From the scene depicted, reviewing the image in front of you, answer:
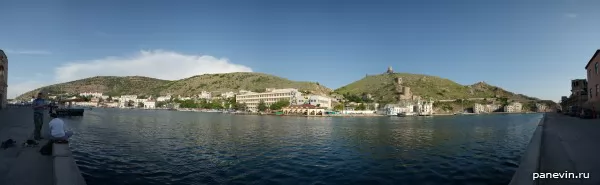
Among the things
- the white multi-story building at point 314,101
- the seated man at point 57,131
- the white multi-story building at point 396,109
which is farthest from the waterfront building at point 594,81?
the white multi-story building at point 396,109

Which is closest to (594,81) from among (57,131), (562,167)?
(562,167)

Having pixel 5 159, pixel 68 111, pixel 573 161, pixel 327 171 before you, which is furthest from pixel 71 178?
pixel 68 111

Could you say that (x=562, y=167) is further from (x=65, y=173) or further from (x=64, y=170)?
(x=64, y=170)

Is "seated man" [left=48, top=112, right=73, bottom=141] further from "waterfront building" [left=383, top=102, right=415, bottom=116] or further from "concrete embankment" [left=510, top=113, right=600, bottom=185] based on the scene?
"waterfront building" [left=383, top=102, right=415, bottom=116]

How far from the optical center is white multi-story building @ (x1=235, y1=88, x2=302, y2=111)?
16676 centimetres

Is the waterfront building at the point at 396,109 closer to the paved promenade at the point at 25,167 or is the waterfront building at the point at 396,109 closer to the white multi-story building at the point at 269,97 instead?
the white multi-story building at the point at 269,97

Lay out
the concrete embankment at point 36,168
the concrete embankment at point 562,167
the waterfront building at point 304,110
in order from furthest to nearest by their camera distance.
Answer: the waterfront building at point 304,110
the concrete embankment at point 562,167
the concrete embankment at point 36,168

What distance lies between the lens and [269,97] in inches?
6875

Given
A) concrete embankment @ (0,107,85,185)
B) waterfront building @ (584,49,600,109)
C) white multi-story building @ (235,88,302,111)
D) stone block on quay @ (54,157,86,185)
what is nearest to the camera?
stone block on quay @ (54,157,86,185)

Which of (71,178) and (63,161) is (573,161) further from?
(63,161)

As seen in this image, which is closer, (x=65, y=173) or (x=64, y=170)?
(x=65, y=173)

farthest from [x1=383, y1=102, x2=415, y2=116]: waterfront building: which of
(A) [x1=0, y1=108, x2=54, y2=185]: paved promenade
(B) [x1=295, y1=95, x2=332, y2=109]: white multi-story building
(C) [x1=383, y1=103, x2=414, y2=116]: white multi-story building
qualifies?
(A) [x1=0, y1=108, x2=54, y2=185]: paved promenade

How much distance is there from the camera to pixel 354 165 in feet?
47.0

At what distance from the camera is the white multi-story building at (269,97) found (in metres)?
167
